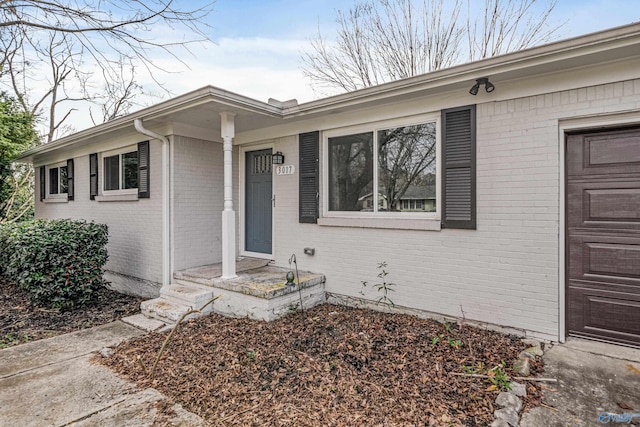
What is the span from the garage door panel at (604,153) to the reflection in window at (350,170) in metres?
2.16

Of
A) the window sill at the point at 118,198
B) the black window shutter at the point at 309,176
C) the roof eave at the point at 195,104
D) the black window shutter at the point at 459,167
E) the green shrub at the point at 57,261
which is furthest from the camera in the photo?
the window sill at the point at 118,198

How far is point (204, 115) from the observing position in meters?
4.73

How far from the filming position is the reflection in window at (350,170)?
4555 millimetres

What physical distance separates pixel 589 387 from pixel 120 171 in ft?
23.8

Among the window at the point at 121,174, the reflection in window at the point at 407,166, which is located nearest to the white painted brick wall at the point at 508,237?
the reflection in window at the point at 407,166

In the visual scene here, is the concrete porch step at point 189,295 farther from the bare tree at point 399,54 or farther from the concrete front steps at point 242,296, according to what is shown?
the bare tree at point 399,54

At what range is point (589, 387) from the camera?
252cm

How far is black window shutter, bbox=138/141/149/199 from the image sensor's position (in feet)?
18.6

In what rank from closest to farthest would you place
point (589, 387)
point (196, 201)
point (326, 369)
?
point (589, 387)
point (326, 369)
point (196, 201)

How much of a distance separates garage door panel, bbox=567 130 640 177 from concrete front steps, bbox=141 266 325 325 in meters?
3.23

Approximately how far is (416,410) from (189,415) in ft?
5.06

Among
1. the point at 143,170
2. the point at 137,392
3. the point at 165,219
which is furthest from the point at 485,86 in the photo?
the point at 143,170

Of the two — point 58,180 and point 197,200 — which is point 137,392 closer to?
point 197,200

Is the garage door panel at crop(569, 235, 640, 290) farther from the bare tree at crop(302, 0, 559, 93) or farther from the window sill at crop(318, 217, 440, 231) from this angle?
the bare tree at crop(302, 0, 559, 93)
